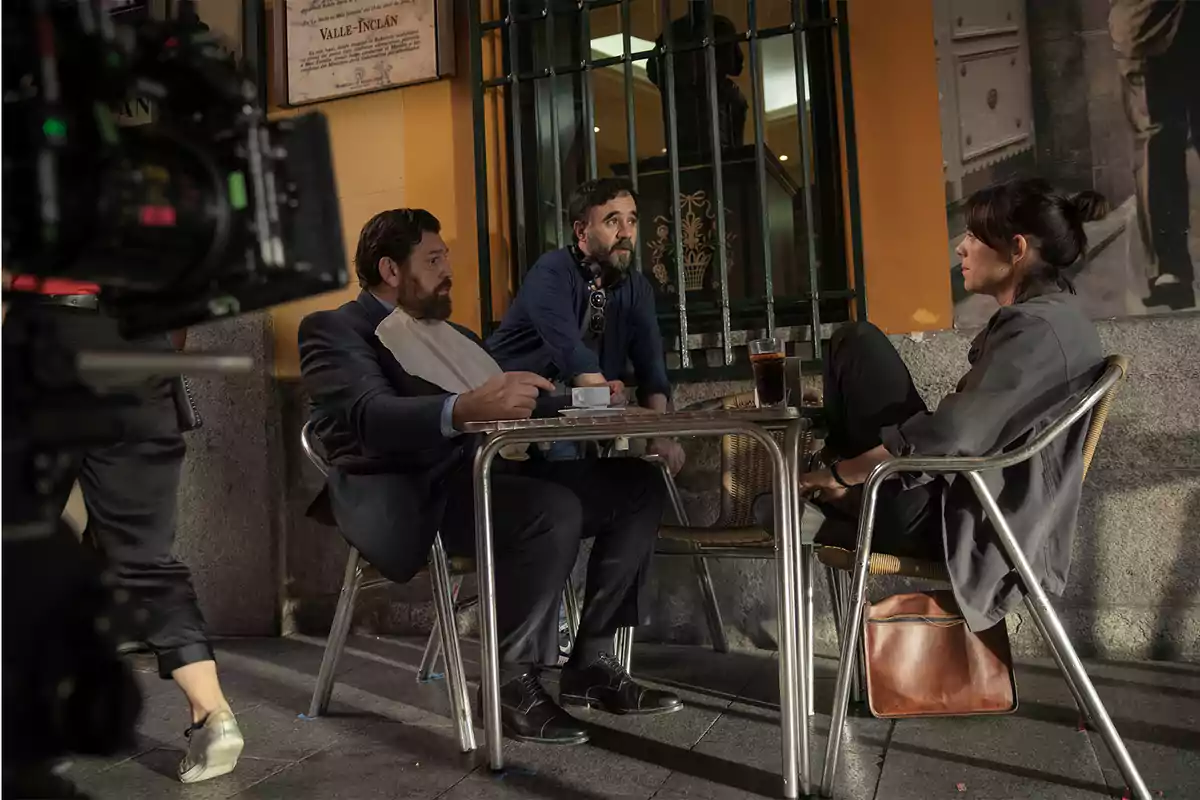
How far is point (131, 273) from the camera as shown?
0.64 meters

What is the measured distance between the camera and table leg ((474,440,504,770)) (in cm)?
168

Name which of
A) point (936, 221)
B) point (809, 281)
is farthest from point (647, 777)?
point (936, 221)

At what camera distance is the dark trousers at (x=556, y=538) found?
1.89 metres

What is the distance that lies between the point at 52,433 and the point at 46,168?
0.59ft

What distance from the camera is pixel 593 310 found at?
2744 mm

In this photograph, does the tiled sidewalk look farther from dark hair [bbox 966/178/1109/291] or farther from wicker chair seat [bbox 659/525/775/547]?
dark hair [bbox 966/178/1109/291]

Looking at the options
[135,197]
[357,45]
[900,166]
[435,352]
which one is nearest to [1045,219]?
[900,166]

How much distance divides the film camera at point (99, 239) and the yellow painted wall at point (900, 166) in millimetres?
2279

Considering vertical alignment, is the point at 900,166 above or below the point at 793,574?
above

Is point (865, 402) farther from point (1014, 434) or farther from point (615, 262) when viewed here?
point (615, 262)

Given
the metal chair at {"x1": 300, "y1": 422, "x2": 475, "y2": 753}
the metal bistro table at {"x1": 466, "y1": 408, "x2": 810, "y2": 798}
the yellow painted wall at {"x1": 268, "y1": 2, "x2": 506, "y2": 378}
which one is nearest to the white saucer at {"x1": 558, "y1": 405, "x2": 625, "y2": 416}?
the metal bistro table at {"x1": 466, "y1": 408, "x2": 810, "y2": 798}

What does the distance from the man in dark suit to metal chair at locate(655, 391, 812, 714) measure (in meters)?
0.15

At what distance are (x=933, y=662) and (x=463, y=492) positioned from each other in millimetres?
1033

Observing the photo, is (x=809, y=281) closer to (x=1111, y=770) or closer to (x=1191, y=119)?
(x=1191, y=119)
